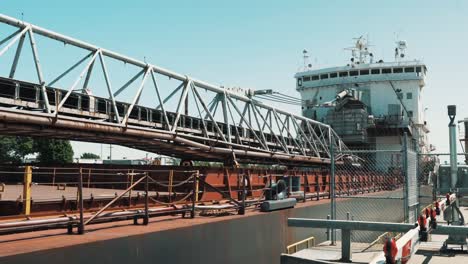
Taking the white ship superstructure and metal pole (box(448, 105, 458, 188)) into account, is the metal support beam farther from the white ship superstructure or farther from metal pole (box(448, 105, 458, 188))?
the white ship superstructure

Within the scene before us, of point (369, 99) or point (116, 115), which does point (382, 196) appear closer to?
point (116, 115)

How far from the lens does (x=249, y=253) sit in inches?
471

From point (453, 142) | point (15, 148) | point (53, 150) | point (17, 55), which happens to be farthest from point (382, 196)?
point (15, 148)

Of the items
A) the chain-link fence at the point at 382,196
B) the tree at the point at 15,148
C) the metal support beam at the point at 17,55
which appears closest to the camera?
the chain-link fence at the point at 382,196

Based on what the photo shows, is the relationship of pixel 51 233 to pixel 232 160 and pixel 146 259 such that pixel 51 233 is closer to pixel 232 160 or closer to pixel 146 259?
pixel 146 259

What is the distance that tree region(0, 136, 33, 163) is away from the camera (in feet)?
275

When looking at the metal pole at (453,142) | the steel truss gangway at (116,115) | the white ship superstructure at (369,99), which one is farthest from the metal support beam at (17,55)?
the white ship superstructure at (369,99)

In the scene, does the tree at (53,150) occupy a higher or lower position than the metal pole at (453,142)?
higher

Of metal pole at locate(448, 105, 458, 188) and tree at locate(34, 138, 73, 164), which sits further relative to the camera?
tree at locate(34, 138, 73, 164)

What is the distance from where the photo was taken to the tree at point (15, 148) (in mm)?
83875

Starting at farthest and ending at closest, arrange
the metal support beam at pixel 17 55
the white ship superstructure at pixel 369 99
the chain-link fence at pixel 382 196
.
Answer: the white ship superstructure at pixel 369 99
the metal support beam at pixel 17 55
the chain-link fence at pixel 382 196

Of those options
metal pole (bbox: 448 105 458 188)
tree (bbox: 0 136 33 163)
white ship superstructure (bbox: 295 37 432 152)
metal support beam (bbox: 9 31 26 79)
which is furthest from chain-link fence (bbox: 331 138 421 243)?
tree (bbox: 0 136 33 163)

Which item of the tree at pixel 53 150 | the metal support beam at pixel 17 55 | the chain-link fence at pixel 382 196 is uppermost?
the metal support beam at pixel 17 55

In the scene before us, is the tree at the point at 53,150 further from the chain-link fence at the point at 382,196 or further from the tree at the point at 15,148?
the chain-link fence at the point at 382,196
